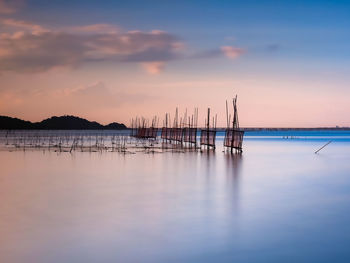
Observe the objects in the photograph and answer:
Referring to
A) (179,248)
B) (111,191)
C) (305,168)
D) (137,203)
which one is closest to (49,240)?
(179,248)

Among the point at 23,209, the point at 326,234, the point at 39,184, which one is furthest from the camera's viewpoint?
the point at 39,184

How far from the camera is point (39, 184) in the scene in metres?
15.3

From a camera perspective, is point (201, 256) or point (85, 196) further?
point (85, 196)

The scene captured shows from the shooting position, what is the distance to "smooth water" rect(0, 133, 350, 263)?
281 inches

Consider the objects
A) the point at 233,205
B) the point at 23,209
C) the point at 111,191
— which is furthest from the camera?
the point at 111,191

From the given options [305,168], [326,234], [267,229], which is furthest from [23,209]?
[305,168]

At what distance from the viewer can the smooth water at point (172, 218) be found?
23.4ft

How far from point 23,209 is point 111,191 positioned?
3.50 metres

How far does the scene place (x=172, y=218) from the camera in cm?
970

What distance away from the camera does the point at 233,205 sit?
11.5m

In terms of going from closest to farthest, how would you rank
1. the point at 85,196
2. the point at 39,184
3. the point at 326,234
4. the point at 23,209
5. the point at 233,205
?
the point at 326,234, the point at 23,209, the point at 233,205, the point at 85,196, the point at 39,184

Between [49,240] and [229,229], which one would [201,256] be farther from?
[49,240]

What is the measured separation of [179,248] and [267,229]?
2.23m

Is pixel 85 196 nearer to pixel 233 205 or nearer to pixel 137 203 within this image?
pixel 137 203
